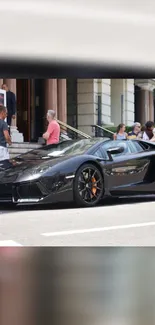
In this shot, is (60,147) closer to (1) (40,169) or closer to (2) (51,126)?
(2) (51,126)

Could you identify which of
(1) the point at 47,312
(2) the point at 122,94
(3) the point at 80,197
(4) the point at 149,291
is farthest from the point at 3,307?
(3) the point at 80,197

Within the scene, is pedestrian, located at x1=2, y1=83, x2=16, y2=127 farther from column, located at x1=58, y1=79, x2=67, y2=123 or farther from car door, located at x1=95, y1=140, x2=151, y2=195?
car door, located at x1=95, y1=140, x2=151, y2=195

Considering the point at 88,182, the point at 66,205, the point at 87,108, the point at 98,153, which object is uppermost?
the point at 87,108

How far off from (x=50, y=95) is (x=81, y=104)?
4 cm

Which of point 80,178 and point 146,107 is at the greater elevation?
point 146,107

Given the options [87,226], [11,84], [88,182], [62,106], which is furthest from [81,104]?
[88,182]

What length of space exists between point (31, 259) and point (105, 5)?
1.01ft

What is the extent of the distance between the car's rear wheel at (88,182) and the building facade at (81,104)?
167 centimetres

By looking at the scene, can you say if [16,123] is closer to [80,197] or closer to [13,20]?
[13,20]

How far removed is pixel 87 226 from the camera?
4.42 ft

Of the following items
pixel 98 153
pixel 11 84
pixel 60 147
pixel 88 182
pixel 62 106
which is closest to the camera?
pixel 11 84

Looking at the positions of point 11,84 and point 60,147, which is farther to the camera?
point 60,147

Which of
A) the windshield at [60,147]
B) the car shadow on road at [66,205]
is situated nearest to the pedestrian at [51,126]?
the windshield at [60,147]

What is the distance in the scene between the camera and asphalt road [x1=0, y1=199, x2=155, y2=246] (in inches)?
33.7
